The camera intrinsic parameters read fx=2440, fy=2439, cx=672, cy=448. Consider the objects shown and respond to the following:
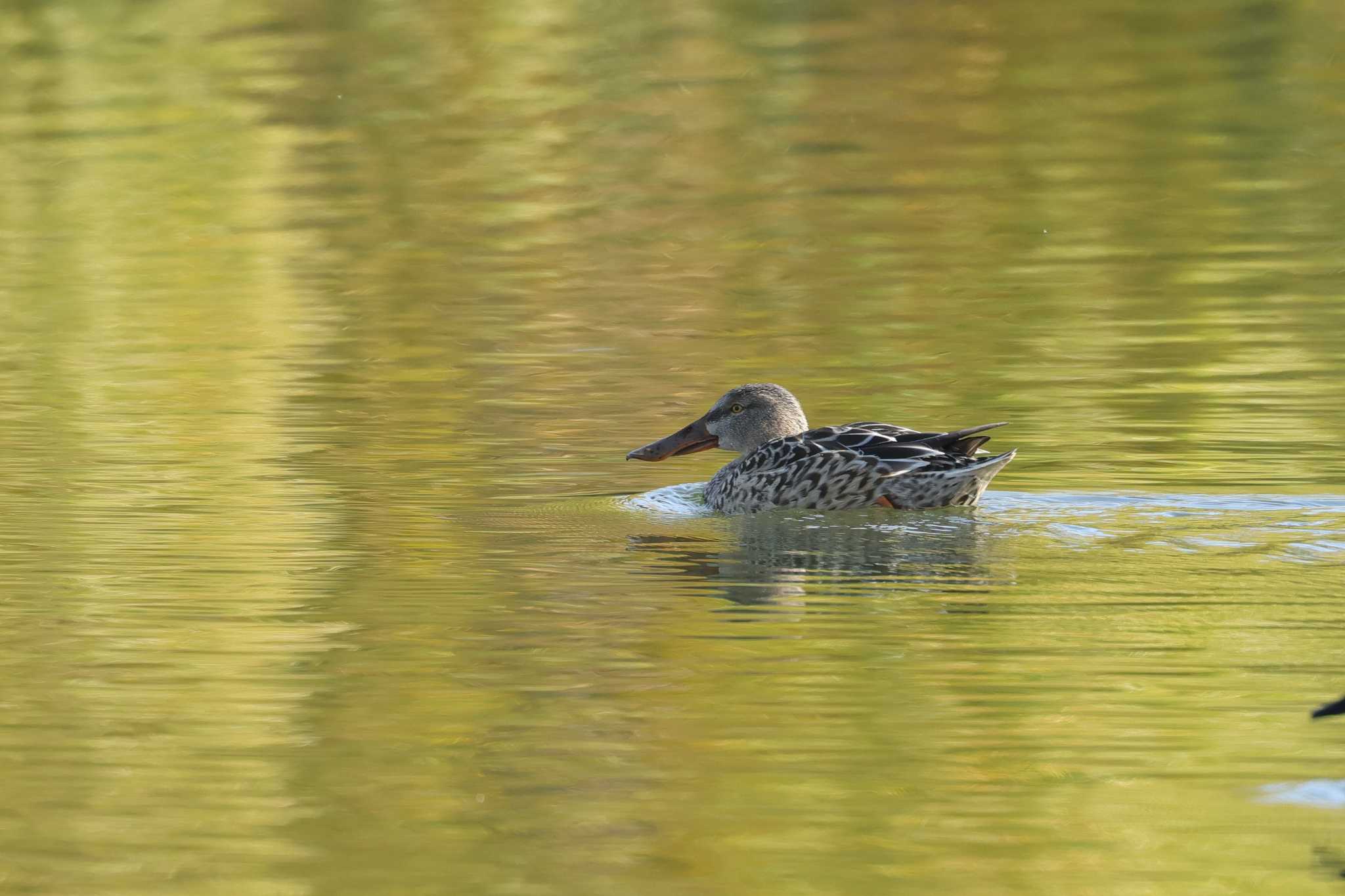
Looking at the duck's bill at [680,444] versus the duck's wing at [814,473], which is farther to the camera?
the duck's bill at [680,444]

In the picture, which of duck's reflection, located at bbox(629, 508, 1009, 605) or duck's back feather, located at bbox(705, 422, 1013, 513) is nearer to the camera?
duck's reflection, located at bbox(629, 508, 1009, 605)

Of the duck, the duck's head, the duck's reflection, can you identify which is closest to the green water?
the duck's reflection

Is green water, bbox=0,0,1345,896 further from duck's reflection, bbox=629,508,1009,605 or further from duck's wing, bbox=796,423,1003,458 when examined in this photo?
duck's wing, bbox=796,423,1003,458

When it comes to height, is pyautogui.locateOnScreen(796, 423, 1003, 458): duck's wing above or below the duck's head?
above

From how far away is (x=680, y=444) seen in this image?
1125 cm

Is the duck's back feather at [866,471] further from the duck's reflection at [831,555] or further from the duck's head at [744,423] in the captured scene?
the duck's head at [744,423]

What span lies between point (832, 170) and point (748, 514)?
1331 cm

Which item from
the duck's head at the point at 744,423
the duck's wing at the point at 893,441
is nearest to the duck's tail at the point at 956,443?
the duck's wing at the point at 893,441

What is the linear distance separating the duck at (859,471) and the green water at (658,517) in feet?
0.48

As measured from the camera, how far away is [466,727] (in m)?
6.48

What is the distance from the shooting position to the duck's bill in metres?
11.0

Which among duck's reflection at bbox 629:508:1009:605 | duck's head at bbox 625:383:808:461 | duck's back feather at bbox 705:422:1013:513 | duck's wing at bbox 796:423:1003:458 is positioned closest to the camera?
duck's reflection at bbox 629:508:1009:605

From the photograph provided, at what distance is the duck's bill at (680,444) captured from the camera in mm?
11023

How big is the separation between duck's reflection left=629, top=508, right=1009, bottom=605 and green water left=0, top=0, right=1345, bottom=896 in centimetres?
5
